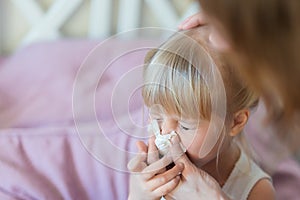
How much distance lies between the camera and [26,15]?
169 centimetres

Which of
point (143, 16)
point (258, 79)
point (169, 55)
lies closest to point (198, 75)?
point (169, 55)

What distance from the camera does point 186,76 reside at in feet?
2.72

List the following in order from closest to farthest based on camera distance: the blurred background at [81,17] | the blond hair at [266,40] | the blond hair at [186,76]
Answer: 1. the blond hair at [266,40]
2. the blond hair at [186,76]
3. the blurred background at [81,17]

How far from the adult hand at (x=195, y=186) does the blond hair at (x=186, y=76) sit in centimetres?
10

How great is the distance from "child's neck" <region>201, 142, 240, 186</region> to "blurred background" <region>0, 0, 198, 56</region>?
725 millimetres

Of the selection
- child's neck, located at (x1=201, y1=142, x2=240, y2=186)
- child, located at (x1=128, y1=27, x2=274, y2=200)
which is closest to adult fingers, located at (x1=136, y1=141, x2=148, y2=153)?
child, located at (x1=128, y1=27, x2=274, y2=200)

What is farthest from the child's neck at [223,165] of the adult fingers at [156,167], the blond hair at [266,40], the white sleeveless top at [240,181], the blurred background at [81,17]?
the blurred background at [81,17]

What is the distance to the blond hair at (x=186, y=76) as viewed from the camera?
0.83m

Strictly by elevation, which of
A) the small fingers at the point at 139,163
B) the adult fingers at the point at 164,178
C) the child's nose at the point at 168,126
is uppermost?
the child's nose at the point at 168,126

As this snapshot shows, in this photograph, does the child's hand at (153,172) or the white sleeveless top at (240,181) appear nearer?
the child's hand at (153,172)

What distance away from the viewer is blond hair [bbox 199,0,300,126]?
541mm

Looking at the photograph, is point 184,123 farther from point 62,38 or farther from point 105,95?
point 62,38

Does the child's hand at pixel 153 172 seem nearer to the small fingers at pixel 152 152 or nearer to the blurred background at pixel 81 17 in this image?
the small fingers at pixel 152 152

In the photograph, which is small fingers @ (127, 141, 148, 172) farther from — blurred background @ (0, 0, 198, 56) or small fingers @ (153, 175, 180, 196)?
blurred background @ (0, 0, 198, 56)
